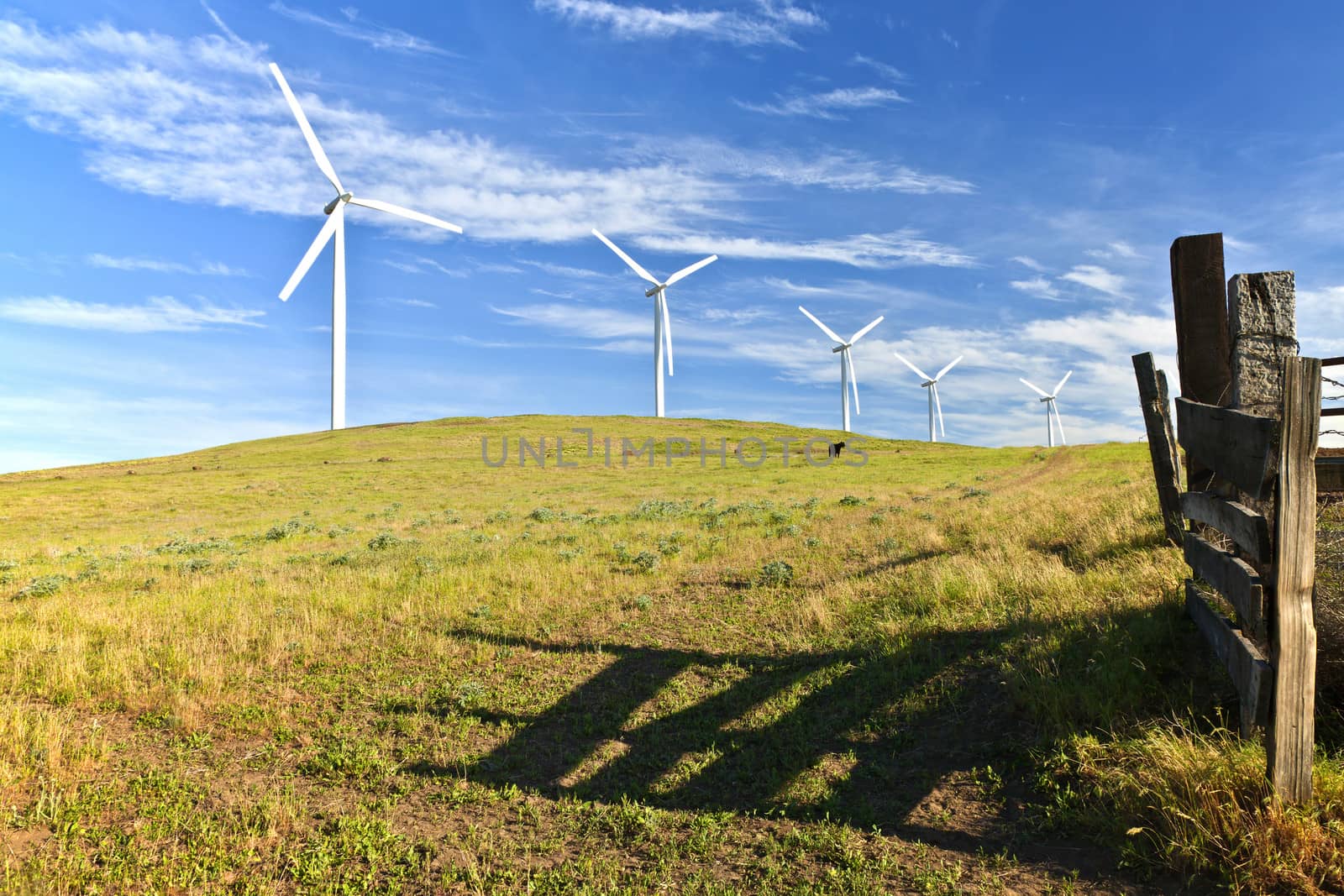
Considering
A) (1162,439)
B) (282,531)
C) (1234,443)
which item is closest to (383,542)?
(282,531)

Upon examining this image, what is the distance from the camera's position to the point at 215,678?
8492mm

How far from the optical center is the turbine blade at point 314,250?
5028 cm

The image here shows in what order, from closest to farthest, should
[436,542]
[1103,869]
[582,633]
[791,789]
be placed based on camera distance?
1. [1103,869]
2. [791,789]
3. [582,633]
4. [436,542]

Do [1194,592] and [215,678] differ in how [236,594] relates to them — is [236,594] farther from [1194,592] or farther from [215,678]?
[1194,592]

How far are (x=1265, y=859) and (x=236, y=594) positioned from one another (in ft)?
45.8

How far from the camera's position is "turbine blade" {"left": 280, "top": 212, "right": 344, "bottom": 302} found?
165ft

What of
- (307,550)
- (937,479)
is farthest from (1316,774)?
(937,479)

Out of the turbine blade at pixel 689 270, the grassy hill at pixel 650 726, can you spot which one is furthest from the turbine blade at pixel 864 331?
the grassy hill at pixel 650 726

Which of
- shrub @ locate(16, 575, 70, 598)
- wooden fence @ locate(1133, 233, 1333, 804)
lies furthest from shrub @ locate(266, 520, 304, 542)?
wooden fence @ locate(1133, 233, 1333, 804)

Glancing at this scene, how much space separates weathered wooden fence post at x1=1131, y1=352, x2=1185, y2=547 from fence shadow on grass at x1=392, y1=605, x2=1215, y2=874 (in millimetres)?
3537

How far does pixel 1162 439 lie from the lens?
10664 millimetres

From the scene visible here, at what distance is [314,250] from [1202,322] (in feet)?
185

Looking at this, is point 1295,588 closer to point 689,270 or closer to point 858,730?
point 858,730

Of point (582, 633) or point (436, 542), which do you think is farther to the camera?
point (436, 542)
